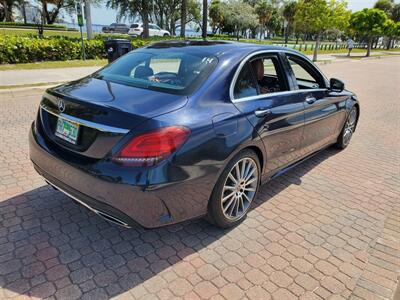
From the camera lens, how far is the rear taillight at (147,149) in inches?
90.2

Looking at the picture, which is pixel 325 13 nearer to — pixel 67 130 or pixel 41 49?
pixel 41 49

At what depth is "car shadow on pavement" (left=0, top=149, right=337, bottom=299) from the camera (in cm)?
241

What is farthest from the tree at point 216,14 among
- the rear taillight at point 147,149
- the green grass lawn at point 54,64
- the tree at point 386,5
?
the rear taillight at point 147,149

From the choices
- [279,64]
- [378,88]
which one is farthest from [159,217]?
[378,88]

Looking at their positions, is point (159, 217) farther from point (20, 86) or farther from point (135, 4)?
point (135, 4)

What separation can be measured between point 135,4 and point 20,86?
2362 centimetres

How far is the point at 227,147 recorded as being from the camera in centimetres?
273

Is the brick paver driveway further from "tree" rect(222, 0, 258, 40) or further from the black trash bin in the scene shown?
"tree" rect(222, 0, 258, 40)

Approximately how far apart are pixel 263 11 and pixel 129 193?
7100 cm

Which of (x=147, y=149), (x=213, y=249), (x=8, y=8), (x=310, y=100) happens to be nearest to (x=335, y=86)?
(x=310, y=100)

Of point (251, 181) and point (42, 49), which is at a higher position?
point (42, 49)

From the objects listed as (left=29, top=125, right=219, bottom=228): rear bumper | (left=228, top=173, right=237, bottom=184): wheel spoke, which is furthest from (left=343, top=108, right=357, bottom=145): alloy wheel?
(left=29, top=125, right=219, bottom=228): rear bumper

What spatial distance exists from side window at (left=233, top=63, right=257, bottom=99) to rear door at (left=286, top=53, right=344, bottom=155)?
790 mm

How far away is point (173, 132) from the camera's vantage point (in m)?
2.36
